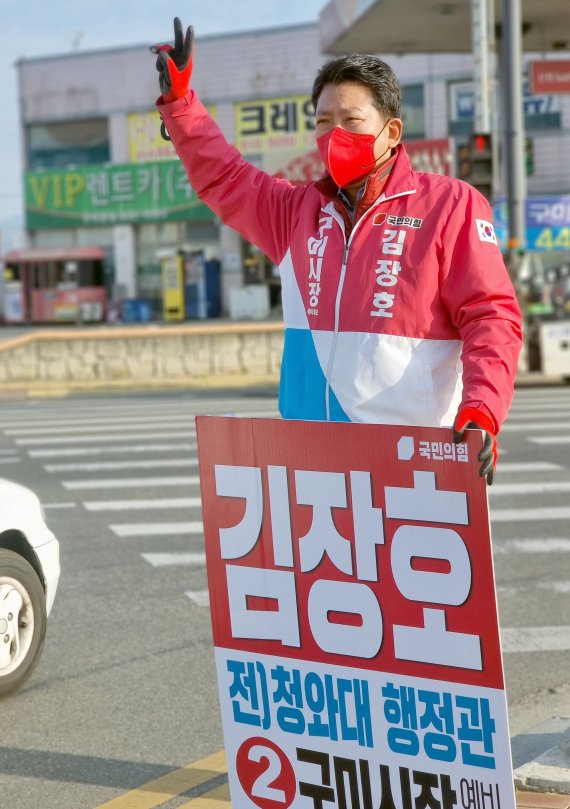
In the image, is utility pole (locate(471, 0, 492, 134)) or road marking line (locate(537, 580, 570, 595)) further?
utility pole (locate(471, 0, 492, 134))

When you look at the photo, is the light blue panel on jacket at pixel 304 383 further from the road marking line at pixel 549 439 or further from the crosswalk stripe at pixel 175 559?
the road marking line at pixel 549 439

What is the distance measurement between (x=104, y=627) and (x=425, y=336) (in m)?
3.31

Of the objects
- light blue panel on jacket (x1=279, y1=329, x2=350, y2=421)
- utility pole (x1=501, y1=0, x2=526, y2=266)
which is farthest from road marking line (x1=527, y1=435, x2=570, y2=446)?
light blue panel on jacket (x1=279, y1=329, x2=350, y2=421)

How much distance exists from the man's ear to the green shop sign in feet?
131

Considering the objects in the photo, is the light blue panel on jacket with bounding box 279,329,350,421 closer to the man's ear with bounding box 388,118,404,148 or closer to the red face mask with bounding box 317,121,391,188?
the red face mask with bounding box 317,121,391,188

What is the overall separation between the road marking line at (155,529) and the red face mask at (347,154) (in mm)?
5158

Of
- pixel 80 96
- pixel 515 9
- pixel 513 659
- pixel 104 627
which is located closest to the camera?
pixel 513 659

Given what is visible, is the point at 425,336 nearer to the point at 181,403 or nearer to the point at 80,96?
the point at 181,403

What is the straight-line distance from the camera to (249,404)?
16531mm

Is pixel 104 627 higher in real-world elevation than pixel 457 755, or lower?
lower

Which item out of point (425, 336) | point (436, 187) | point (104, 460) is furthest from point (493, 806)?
point (104, 460)

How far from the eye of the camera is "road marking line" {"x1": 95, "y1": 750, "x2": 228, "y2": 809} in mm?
3799

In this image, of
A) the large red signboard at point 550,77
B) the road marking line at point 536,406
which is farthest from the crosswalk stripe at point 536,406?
the large red signboard at point 550,77

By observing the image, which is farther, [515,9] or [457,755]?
[515,9]
